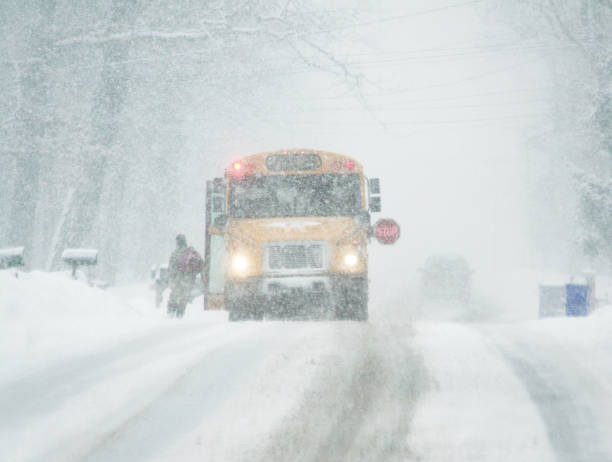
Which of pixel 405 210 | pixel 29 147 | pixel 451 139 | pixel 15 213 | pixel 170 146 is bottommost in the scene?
pixel 15 213

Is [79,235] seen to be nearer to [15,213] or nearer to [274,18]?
[15,213]

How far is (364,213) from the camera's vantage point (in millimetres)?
10562

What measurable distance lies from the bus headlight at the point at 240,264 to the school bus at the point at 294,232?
0.01 m

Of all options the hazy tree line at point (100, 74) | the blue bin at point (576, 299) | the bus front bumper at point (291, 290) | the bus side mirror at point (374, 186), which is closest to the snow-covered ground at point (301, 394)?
the bus front bumper at point (291, 290)

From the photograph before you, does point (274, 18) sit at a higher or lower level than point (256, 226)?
higher

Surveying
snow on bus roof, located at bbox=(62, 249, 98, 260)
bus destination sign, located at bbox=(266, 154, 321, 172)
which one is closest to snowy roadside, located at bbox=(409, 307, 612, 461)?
bus destination sign, located at bbox=(266, 154, 321, 172)

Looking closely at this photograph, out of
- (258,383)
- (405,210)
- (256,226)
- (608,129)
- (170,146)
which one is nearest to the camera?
(258,383)

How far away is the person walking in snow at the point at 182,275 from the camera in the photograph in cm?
1230

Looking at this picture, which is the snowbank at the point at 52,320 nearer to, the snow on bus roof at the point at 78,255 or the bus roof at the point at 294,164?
the snow on bus roof at the point at 78,255

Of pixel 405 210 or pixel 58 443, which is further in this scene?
pixel 405 210

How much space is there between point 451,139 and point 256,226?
474 ft

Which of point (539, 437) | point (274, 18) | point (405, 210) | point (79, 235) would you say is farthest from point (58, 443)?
point (405, 210)

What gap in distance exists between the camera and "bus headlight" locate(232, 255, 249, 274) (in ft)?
33.0

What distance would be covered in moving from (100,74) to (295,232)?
1528 cm
